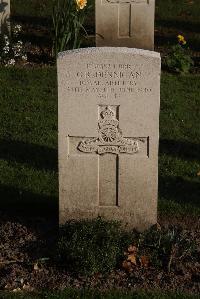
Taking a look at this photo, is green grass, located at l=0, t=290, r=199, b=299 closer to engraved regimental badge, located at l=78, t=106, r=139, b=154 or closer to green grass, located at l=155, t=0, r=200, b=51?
engraved regimental badge, located at l=78, t=106, r=139, b=154

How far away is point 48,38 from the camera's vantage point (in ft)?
40.3

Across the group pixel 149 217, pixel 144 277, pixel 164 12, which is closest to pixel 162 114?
pixel 149 217

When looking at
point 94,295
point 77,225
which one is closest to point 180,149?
point 77,225

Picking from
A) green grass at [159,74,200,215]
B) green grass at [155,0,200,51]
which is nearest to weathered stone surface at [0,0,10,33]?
green grass at [155,0,200,51]

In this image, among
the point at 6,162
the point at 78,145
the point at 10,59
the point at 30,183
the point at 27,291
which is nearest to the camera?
the point at 27,291

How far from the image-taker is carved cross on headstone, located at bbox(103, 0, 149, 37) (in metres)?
11.1

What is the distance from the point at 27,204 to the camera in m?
6.81

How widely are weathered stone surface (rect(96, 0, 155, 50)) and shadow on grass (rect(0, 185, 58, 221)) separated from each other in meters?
4.87

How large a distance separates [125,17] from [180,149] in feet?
12.4

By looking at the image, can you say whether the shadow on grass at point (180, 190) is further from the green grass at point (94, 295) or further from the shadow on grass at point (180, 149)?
the green grass at point (94, 295)

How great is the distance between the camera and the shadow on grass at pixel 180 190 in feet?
22.9

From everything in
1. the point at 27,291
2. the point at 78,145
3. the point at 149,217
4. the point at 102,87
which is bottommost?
the point at 27,291

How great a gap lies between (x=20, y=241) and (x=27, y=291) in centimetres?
67

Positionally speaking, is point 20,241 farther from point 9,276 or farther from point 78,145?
point 78,145
